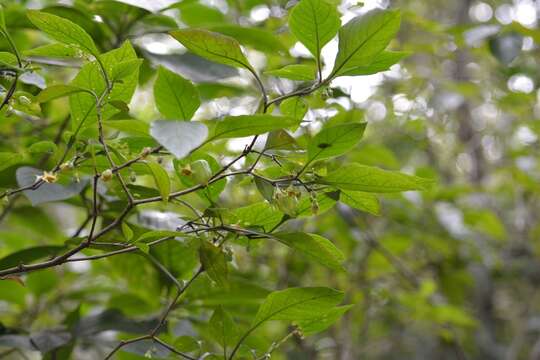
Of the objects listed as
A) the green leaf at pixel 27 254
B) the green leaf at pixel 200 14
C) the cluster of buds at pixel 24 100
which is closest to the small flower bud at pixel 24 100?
the cluster of buds at pixel 24 100

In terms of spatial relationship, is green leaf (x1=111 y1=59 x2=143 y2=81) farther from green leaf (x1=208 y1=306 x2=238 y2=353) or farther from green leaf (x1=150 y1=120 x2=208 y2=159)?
green leaf (x1=208 y1=306 x2=238 y2=353)

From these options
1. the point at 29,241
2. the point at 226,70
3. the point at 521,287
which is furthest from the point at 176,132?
the point at 521,287

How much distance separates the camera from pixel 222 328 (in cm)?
85

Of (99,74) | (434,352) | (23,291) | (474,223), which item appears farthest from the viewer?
(434,352)

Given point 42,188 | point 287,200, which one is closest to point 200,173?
point 287,200

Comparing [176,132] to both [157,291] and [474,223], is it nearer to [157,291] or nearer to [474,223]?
[157,291]

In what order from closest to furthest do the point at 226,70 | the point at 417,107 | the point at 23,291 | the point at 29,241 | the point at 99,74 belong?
the point at 99,74 → the point at 226,70 → the point at 23,291 → the point at 29,241 → the point at 417,107

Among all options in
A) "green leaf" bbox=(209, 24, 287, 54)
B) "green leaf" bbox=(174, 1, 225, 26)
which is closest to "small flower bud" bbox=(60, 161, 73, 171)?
"green leaf" bbox=(209, 24, 287, 54)

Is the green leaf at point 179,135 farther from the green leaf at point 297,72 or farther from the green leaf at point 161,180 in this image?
the green leaf at point 297,72

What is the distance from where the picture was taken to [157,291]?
48.9 inches

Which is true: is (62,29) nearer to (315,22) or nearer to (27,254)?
(315,22)

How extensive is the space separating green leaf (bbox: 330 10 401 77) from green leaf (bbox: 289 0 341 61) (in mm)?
30

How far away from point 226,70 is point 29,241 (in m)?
0.76

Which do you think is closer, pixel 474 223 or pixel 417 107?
pixel 417 107
